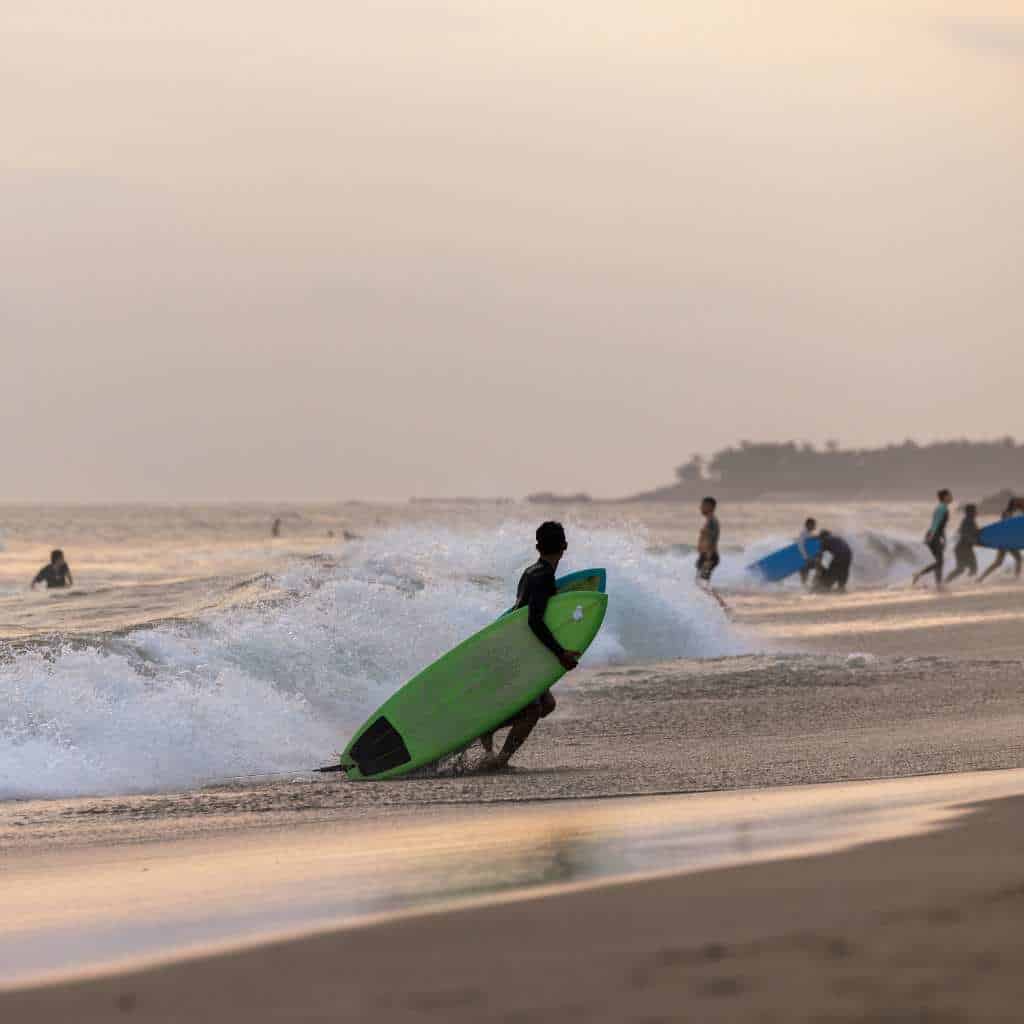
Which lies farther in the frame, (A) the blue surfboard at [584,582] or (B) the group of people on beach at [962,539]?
(B) the group of people on beach at [962,539]

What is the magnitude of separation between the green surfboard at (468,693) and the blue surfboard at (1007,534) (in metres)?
20.1

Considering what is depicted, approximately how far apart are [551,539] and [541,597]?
396mm

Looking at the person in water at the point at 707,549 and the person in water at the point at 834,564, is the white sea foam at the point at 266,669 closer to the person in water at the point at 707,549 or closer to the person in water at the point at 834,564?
the person in water at the point at 707,549

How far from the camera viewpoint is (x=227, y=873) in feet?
17.7

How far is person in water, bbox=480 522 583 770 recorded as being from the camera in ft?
29.3

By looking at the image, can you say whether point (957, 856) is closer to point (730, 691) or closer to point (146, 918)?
point (146, 918)

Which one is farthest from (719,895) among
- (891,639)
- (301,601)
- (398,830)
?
(891,639)

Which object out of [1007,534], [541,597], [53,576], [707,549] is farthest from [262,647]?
[1007,534]

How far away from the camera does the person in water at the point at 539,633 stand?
8.92m

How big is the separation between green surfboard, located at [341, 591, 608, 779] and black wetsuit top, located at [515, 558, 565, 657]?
15cm

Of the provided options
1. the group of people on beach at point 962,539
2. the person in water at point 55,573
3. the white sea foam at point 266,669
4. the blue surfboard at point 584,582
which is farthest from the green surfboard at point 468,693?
the group of people on beach at point 962,539

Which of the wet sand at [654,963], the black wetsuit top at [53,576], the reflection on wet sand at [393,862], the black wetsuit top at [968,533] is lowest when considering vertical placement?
the reflection on wet sand at [393,862]

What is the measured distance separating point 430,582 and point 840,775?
425 inches

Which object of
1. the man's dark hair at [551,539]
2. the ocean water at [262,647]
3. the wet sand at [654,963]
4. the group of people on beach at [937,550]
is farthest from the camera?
the group of people on beach at [937,550]
